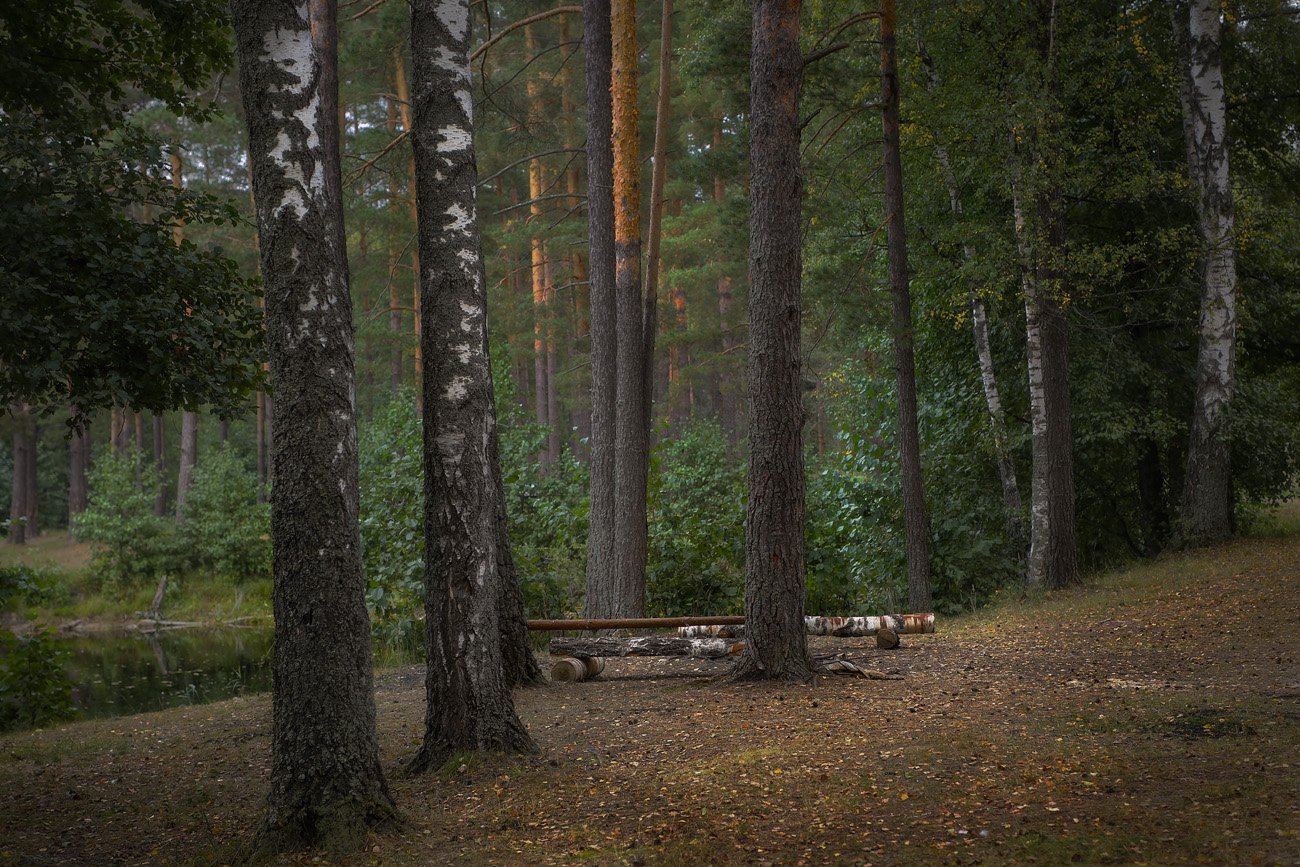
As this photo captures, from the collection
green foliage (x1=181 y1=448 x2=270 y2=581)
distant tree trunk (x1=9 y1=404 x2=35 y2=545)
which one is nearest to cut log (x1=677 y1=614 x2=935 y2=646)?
green foliage (x1=181 y1=448 x2=270 y2=581)

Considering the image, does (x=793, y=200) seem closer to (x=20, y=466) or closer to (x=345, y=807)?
(x=345, y=807)

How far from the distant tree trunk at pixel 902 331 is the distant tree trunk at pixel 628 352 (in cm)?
346

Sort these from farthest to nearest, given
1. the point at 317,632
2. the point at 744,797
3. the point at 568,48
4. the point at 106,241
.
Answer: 1. the point at 568,48
2. the point at 106,241
3. the point at 744,797
4. the point at 317,632

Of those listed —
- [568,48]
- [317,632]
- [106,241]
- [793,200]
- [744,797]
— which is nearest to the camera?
[317,632]

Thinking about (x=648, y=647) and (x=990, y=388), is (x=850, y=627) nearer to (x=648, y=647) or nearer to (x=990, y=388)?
(x=648, y=647)

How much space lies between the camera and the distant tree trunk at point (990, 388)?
1455 centimetres

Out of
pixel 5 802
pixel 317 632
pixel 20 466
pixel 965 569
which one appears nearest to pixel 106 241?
pixel 317 632

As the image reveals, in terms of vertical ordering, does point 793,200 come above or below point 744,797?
above

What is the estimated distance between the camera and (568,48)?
80.3 feet

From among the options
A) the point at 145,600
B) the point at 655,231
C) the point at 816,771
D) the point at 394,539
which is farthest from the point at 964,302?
the point at 145,600

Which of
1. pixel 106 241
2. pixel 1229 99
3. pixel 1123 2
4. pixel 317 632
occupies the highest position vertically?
pixel 1123 2

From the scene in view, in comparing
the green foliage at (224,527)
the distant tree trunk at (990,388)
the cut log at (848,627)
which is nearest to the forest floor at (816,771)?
the cut log at (848,627)

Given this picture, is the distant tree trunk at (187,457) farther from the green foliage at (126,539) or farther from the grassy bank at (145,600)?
the grassy bank at (145,600)

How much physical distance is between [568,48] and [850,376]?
39.2 feet
